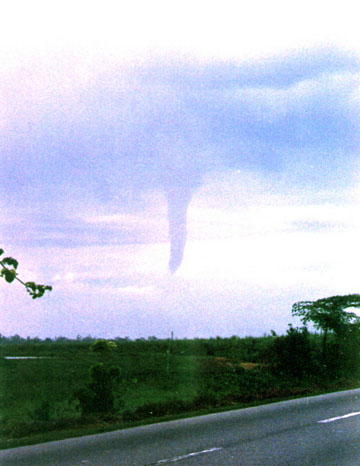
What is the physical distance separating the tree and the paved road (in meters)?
14.9

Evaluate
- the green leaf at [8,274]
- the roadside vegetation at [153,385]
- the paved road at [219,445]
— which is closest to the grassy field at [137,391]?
the roadside vegetation at [153,385]

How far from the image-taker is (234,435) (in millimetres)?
11297

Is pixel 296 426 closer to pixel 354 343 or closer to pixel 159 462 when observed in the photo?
pixel 159 462

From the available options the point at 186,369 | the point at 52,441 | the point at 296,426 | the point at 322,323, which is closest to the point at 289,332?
the point at 322,323

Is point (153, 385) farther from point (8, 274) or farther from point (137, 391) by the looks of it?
point (8, 274)

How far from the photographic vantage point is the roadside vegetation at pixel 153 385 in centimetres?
1334

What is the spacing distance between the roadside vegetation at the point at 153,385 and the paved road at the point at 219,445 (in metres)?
0.96

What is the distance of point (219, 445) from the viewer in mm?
10250

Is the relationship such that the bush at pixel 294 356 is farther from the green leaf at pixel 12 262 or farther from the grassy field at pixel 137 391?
the green leaf at pixel 12 262

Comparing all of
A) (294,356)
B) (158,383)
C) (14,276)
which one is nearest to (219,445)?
(14,276)

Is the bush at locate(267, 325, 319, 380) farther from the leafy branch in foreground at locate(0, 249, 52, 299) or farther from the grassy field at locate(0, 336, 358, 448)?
the leafy branch in foreground at locate(0, 249, 52, 299)

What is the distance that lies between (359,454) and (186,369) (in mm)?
19920

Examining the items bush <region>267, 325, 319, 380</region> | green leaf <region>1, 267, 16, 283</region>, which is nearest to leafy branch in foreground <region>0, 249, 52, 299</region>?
green leaf <region>1, 267, 16, 283</region>

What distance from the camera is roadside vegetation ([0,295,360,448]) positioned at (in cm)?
1334
